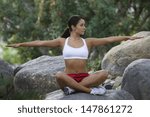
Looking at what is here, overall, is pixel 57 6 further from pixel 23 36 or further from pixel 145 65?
pixel 145 65

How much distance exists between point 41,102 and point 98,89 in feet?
3.53

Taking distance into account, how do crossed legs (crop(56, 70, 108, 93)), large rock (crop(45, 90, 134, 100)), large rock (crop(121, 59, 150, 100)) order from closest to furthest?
large rock (crop(45, 90, 134, 100))
crossed legs (crop(56, 70, 108, 93))
large rock (crop(121, 59, 150, 100))

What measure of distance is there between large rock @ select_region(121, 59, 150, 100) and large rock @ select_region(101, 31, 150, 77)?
12.1 ft

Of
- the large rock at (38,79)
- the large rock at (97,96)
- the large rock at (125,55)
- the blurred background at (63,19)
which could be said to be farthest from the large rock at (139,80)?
the blurred background at (63,19)


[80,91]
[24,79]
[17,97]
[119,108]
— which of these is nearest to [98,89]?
[80,91]

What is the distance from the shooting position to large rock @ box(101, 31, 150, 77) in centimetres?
1351

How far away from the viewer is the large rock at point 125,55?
1351 cm

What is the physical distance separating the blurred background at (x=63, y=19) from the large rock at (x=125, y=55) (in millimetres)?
5439

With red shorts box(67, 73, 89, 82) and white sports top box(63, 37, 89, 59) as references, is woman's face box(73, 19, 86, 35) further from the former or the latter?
red shorts box(67, 73, 89, 82)

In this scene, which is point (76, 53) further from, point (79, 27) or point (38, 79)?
point (38, 79)

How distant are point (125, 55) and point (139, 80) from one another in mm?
4134

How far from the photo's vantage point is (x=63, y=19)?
72.7 feet

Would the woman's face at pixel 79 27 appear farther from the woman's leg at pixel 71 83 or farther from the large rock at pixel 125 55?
the large rock at pixel 125 55

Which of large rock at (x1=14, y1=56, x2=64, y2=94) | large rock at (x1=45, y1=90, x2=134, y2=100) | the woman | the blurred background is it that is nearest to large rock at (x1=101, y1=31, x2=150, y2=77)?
large rock at (x1=14, y1=56, x2=64, y2=94)
